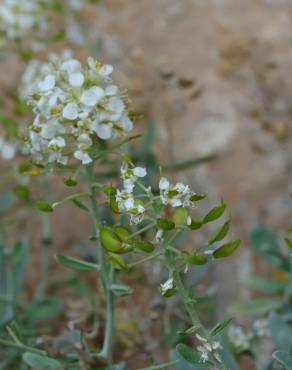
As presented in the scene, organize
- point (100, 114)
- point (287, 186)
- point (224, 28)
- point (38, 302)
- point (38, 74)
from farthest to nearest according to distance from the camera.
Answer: point (224, 28), point (287, 186), point (38, 74), point (38, 302), point (100, 114)

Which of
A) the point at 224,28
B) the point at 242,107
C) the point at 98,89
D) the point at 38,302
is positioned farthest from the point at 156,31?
the point at 98,89

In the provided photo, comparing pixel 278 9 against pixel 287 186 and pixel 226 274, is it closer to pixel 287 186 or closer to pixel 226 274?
pixel 287 186

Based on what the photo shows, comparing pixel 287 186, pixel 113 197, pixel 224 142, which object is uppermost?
pixel 224 142

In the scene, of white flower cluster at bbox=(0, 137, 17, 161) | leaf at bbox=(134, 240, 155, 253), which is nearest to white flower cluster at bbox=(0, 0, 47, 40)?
white flower cluster at bbox=(0, 137, 17, 161)

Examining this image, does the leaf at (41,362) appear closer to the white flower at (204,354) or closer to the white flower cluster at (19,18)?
the white flower at (204,354)

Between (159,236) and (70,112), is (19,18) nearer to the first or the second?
(70,112)

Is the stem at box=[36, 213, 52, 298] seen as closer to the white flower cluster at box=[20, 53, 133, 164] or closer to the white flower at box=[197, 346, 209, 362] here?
the white flower cluster at box=[20, 53, 133, 164]

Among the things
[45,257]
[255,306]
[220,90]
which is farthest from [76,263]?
[220,90]
